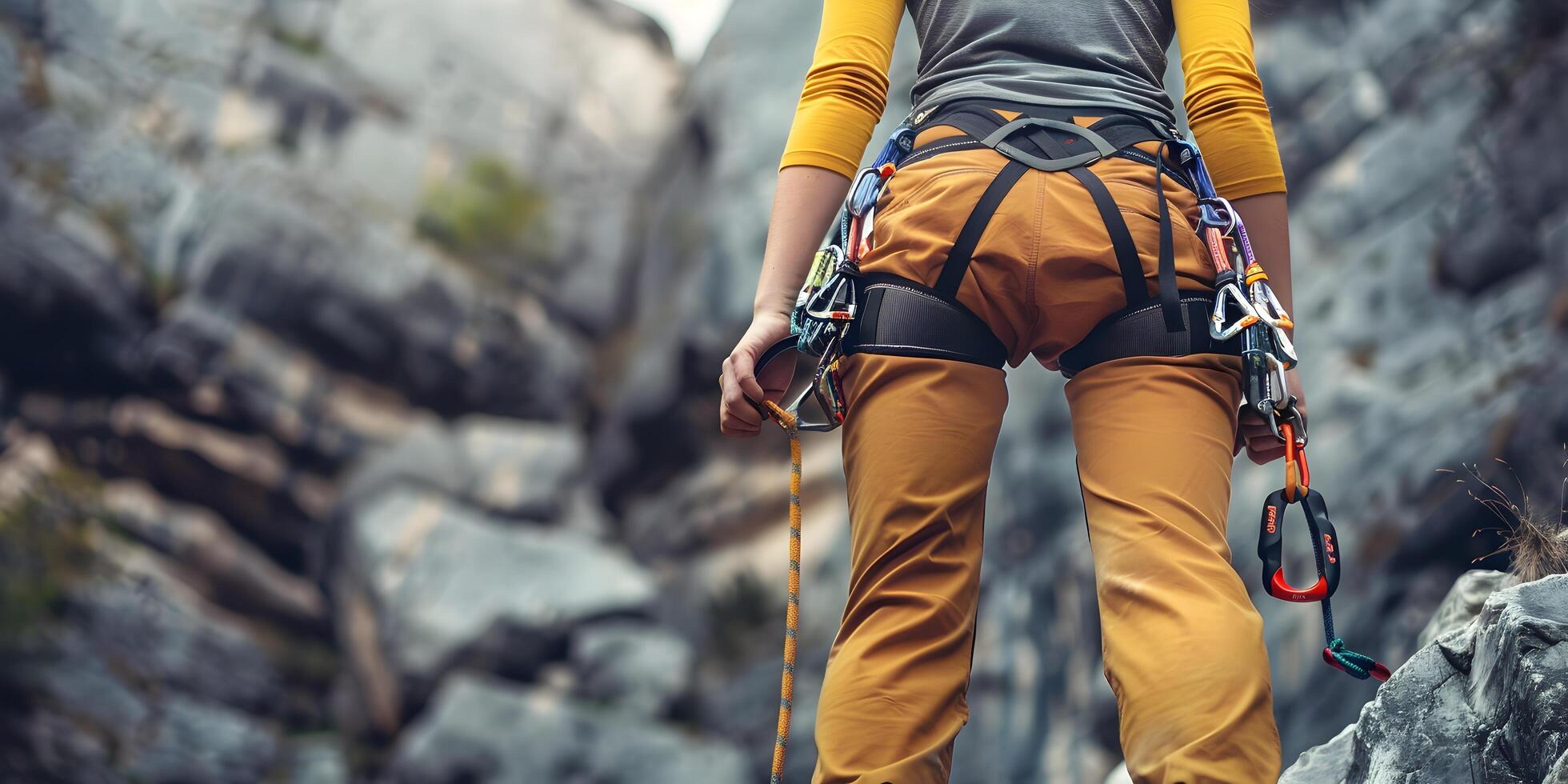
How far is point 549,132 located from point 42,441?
5555mm

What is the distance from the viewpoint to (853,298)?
6.24 ft

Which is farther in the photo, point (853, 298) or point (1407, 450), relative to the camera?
point (1407, 450)

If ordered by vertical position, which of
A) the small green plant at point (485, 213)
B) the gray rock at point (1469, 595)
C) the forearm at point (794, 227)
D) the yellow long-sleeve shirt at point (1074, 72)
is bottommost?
the gray rock at point (1469, 595)

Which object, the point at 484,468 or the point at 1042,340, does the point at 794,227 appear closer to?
the point at 1042,340

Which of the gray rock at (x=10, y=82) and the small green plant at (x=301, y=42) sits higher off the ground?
the small green plant at (x=301, y=42)

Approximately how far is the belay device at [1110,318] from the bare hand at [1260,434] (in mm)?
54

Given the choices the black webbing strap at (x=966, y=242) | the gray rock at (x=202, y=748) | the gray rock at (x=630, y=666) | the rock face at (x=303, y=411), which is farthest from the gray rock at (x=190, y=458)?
the black webbing strap at (x=966, y=242)

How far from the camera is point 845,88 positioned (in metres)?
2.08

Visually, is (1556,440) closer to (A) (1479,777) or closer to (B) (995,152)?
(A) (1479,777)

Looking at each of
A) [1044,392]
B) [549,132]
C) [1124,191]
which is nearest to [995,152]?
[1124,191]

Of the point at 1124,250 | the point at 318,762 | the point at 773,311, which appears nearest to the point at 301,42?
the point at 318,762

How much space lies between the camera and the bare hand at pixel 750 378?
1.94m

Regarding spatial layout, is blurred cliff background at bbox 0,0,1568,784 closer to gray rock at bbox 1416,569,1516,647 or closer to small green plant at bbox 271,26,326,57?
small green plant at bbox 271,26,326,57

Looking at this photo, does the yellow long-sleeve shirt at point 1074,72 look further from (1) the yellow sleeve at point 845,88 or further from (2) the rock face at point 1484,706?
(2) the rock face at point 1484,706
